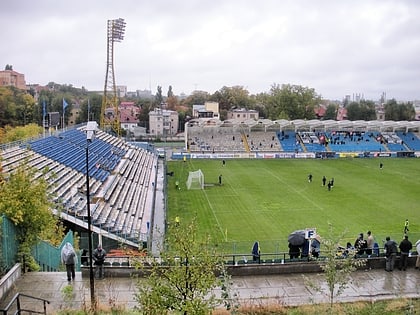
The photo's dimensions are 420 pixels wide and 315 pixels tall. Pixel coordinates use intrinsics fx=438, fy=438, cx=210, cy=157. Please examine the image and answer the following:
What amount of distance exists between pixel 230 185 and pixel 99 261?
30962 millimetres

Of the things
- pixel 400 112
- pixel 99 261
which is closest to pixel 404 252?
pixel 99 261

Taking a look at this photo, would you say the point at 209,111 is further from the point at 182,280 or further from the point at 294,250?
the point at 182,280

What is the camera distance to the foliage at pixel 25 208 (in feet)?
44.8

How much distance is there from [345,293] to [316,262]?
174 cm

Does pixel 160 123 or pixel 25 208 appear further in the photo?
pixel 160 123

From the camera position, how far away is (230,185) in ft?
147

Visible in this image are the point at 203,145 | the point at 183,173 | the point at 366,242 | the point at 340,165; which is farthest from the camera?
the point at 203,145

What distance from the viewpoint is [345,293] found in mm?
14289

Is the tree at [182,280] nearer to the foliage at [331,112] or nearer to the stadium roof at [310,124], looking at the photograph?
the stadium roof at [310,124]

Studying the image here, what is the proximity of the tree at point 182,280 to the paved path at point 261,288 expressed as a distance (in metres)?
3.71

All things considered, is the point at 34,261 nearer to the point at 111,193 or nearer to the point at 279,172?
the point at 111,193

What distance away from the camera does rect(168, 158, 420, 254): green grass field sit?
1123 inches

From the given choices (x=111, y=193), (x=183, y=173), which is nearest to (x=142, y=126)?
(x=183, y=173)

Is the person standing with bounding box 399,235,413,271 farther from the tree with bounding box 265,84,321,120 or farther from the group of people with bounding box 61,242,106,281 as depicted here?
the tree with bounding box 265,84,321,120
